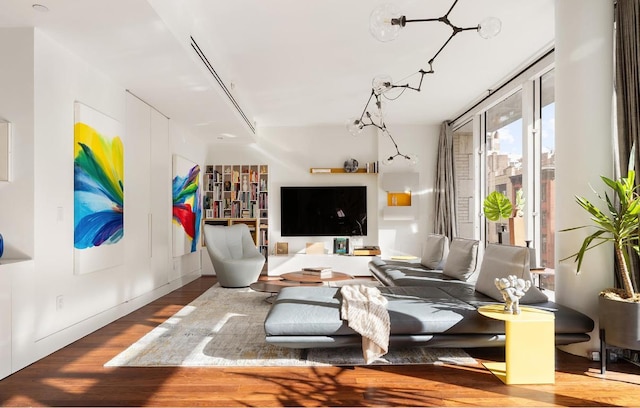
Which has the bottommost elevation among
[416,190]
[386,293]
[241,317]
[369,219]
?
[241,317]

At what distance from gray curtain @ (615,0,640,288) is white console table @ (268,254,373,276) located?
4.52 meters

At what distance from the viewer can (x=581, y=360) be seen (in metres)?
3.07

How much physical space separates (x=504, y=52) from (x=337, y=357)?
356 cm

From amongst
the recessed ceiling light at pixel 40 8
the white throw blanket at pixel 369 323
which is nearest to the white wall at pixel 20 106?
the recessed ceiling light at pixel 40 8

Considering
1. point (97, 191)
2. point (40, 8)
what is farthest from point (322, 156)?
point (40, 8)

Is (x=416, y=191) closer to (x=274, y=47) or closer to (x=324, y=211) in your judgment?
(x=324, y=211)

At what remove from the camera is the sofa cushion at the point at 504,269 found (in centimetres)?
328

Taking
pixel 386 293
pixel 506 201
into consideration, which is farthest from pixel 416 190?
pixel 386 293

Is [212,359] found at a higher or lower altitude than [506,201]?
lower

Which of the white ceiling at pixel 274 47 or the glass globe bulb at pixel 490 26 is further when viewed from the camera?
the white ceiling at pixel 274 47

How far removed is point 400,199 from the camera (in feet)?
25.5

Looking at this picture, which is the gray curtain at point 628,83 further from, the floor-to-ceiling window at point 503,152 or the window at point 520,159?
the floor-to-ceiling window at point 503,152

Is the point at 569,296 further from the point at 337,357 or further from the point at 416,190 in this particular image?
the point at 416,190

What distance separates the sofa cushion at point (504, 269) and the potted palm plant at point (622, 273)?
1.54 feet
